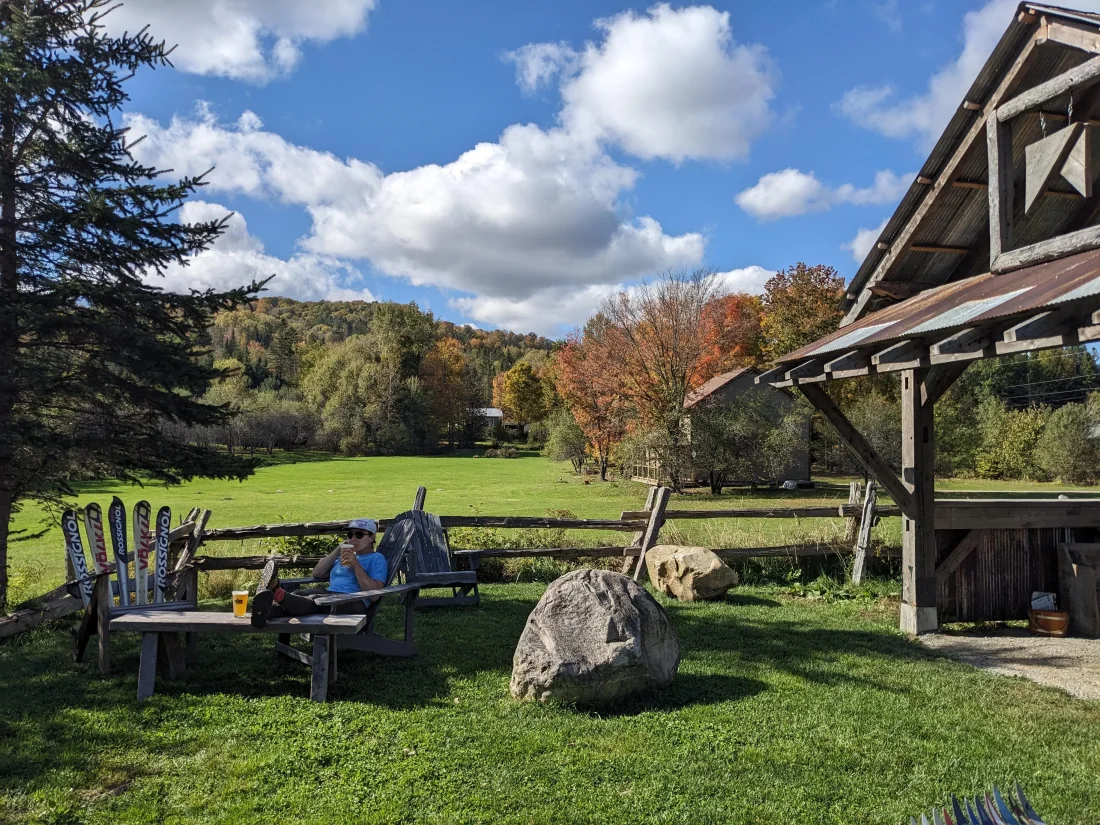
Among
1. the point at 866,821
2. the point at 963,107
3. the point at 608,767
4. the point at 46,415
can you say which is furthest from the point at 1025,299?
the point at 46,415

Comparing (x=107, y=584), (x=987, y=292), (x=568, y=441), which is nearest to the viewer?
(x=107, y=584)

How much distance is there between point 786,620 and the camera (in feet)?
25.1

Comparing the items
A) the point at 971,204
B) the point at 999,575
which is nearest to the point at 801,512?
the point at 999,575

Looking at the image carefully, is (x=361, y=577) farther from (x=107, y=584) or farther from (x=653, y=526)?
(x=653, y=526)

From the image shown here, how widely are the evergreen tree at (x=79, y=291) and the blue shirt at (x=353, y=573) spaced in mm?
2785

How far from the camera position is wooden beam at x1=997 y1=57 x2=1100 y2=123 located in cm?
533

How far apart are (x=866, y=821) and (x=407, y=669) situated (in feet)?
11.8

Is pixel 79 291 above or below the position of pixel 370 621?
above

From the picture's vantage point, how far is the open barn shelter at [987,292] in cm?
521

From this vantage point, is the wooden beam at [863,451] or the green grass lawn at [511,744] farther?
the wooden beam at [863,451]

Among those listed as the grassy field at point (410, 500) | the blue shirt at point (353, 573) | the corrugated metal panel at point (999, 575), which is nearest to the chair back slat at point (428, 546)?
the blue shirt at point (353, 573)

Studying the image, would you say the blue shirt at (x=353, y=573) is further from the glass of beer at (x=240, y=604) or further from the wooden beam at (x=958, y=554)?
the wooden beam at (x=958, y=554)

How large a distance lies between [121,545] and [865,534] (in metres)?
8.82

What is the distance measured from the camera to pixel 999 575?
315 inches
